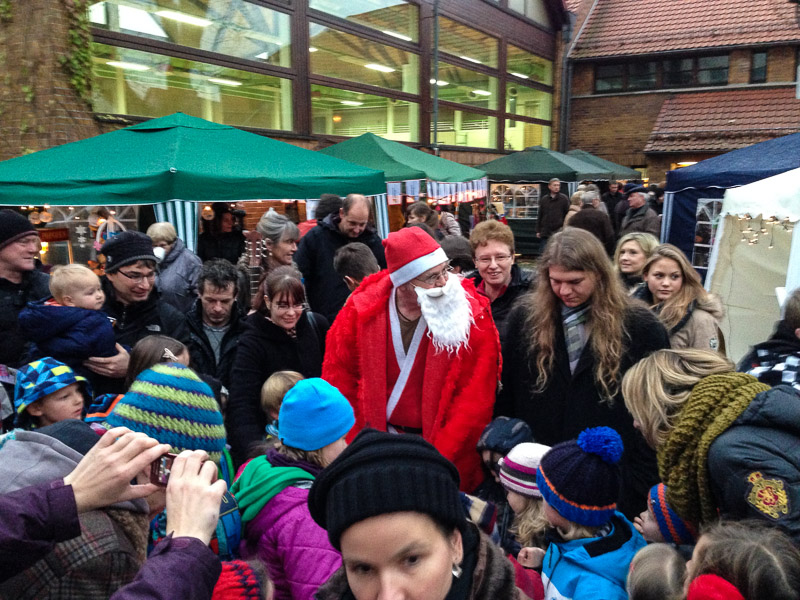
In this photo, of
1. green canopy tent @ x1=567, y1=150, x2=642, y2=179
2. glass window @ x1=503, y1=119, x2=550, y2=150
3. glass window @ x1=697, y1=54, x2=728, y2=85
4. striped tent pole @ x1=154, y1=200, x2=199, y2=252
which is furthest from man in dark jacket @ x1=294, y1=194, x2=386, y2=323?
glass window @ x1=697, y1=54, x2=728, y2=85

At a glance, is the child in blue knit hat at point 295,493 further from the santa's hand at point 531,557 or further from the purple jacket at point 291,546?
the santa's hand at point 531,557

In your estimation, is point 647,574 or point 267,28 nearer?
point 647,574

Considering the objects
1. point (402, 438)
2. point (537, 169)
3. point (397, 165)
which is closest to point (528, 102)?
point (537, 169)

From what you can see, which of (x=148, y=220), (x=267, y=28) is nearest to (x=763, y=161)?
(x=148, y=220)

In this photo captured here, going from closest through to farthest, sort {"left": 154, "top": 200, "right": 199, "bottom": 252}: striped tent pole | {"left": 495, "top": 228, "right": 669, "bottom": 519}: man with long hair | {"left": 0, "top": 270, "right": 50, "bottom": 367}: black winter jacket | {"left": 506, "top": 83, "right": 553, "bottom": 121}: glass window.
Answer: {"left": 495, "top": 228, "right": 669, "bottom": 519}: man with long hair
{"left": 0, "top": 270, "right": 50, "bottom": 367}: black winter jacket
{"left": 154, "top": 200, "right": 199, "bottom": 252}: striped tent pole
{"left": 506, "top": 83, "right": 553, "bottom": 121}: glass window

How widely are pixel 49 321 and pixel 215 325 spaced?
0.88m

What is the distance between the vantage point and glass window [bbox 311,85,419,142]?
13.4m

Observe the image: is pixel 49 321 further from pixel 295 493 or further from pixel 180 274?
pixel 180 274

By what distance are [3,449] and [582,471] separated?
1564mm

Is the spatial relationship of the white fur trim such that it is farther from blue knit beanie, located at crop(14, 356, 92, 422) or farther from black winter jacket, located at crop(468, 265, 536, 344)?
blue knit beanie, located at crop(14, 356, 92, 422)

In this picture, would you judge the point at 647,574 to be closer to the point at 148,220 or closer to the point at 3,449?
the point at 3,449

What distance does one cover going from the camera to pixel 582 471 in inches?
73.0

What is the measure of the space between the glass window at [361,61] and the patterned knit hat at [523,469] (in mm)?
12284

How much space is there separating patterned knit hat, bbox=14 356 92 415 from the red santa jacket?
111 centimetres
